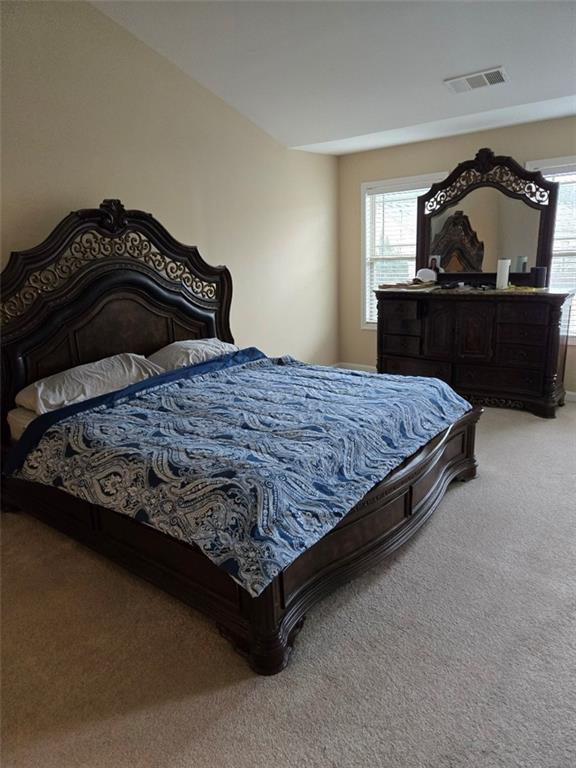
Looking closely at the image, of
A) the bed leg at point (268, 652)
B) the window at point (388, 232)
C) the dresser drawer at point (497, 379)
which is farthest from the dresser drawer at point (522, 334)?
the bed leg at point (268, 652)

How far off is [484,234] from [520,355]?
1.20 metres

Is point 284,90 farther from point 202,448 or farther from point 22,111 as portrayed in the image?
point 202,448

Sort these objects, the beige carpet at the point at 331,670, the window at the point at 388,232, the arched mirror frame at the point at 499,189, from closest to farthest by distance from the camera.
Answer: the beige carpet at the point at 331,670
the arched mirror frame at the point at 499,189
the window at the point at 388,232

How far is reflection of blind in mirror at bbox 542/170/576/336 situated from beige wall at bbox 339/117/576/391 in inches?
7.3

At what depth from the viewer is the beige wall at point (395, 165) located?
4398mm

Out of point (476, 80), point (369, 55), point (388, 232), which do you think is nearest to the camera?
point (369, 55)

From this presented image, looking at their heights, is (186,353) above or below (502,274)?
below

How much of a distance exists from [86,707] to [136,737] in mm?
226

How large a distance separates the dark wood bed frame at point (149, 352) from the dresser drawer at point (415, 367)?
5.44ft

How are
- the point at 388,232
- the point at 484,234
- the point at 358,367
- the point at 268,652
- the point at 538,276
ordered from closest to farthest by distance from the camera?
the point at 268,652, the point at 538,276, the point at 484,234, the point at 388,232, the point at 358,367

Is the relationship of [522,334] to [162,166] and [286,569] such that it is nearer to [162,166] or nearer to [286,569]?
[162,166]

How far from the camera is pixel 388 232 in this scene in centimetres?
550

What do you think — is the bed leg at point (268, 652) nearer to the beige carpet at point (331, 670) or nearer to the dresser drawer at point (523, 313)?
the beige carpet at point (331, 670)

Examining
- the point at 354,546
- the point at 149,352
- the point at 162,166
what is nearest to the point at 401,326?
the point at 149,352
